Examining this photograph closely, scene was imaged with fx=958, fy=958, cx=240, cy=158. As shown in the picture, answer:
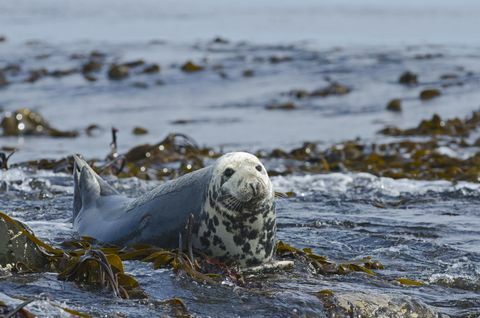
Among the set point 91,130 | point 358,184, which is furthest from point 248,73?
point 358,184

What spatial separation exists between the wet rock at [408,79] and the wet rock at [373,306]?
16055mm

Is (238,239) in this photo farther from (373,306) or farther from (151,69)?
(151,69)

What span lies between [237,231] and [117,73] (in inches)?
707

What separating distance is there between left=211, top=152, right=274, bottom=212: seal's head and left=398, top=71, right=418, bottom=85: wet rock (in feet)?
51.6

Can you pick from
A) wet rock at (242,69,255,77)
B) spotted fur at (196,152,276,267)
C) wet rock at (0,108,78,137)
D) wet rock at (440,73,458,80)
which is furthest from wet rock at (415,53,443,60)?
spotted fur at (196,152,276,267)

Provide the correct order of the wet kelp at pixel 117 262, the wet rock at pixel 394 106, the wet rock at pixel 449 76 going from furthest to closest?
the wet rock at pixel 449 76, the wet rock at pixel 394 106, the wet kelp at pixel 117 262

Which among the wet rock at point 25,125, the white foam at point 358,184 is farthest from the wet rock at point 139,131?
the white foam at point 358,184

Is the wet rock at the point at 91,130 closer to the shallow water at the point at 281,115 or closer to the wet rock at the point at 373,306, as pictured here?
the shallow water at the point at 281,115

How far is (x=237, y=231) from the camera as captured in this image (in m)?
5.12

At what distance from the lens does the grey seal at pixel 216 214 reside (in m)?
5.00

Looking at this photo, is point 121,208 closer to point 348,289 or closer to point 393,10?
point 348,289

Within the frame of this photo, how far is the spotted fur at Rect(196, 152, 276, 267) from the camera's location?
4.97 meters

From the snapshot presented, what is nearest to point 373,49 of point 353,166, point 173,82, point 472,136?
point 173,82

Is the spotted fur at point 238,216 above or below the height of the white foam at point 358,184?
above
